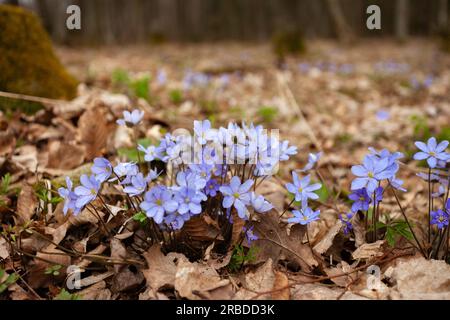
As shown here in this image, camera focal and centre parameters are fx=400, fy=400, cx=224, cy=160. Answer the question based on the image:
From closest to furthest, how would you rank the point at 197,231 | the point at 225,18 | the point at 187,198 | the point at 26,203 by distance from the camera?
the point at 187,198, the point at 197,231, the point at 26,203, the point at 225,18

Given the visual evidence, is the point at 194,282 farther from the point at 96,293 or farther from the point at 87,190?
the point at 87,190

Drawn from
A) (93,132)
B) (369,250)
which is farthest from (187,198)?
(93,132)

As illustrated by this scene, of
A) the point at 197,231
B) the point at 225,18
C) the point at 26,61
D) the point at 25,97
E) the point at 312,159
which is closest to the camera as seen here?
the point at 197,231

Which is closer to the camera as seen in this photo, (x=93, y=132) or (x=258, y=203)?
(x=258, y=203)

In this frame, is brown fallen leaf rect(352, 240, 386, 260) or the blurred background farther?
the blurred background

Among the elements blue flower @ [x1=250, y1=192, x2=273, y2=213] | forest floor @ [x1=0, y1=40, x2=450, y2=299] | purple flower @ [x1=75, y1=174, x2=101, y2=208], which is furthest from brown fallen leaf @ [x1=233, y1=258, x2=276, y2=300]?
purple flower @ [x1=75, y1=174, x2=101, y2=208]

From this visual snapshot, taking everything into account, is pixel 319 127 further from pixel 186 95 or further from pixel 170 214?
pixel 170 214

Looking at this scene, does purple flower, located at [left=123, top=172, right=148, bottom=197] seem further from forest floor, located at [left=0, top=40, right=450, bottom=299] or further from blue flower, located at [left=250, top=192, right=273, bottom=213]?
blue flower, located at [left=250, top=192, right=273, bottom=213]
